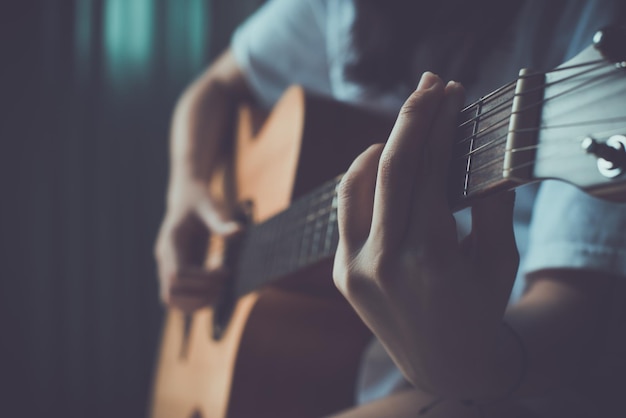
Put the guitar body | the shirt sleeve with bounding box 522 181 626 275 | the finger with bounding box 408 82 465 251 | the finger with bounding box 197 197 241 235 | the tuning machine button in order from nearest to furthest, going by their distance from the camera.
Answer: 1. the tuning machine button
2. the finger with bounding box 408 82 465 251
3. the shirt sleeve with bounding box 522 181 626 275
4. the guitar body
5. the finger with bounding box 197 197 241 235

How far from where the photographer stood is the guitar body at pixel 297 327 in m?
0.77

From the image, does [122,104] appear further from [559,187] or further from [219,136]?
[559,187]

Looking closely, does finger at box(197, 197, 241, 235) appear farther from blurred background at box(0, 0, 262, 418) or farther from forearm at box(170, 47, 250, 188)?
blurred background at box(0, 0, 262, 418)

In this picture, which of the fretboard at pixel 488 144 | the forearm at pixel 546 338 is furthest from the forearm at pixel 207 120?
the forearm at pixel 546 338

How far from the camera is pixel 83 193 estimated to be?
1.53 metres

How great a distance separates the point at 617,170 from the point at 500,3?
42cm

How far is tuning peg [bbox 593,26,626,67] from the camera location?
0.99ft

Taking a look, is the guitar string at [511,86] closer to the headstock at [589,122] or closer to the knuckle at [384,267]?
the headstock at [589,122]

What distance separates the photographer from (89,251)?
1521 mm

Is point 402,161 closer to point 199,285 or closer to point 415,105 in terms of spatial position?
point 415,105

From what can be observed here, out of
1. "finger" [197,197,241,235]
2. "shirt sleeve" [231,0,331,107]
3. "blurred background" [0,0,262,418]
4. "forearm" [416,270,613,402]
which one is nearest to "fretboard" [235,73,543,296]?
"forearm" [416,270,613,402]

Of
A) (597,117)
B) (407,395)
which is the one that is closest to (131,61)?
(407,395)

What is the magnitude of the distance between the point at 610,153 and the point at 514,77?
0.18 m

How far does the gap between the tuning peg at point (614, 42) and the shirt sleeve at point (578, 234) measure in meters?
0.25
